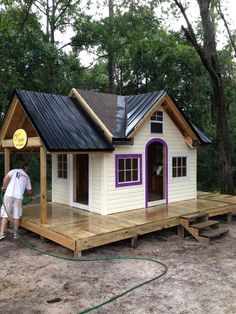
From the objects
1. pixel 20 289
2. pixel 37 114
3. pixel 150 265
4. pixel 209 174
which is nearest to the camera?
pixel 20 289

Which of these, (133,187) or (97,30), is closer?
(133,187)

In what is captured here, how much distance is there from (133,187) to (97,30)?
40.7 feet

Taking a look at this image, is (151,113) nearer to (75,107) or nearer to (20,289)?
(75,107)

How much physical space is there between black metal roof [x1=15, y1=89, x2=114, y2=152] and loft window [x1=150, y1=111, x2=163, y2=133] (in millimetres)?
1638

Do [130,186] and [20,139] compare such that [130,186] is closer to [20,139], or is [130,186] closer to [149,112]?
[149,112]

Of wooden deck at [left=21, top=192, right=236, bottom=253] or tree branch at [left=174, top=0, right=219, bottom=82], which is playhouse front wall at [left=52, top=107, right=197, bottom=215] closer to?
wooden deck at [left=21, top=192, right=236, bottom=253]

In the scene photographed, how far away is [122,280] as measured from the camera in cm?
515

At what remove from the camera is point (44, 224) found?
7168mm

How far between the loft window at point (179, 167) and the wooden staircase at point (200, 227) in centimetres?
201

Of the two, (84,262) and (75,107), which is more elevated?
(75,107)

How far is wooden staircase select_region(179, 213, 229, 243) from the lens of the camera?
7450 millimetres

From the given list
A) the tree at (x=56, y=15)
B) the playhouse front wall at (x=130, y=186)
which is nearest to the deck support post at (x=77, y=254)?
the playhouse front wall at (x=130, y=186)

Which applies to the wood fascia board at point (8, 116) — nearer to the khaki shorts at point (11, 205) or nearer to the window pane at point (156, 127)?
the khaki shorts at point (11, 205)

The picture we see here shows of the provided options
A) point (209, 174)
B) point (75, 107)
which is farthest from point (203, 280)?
point (209, 174)
